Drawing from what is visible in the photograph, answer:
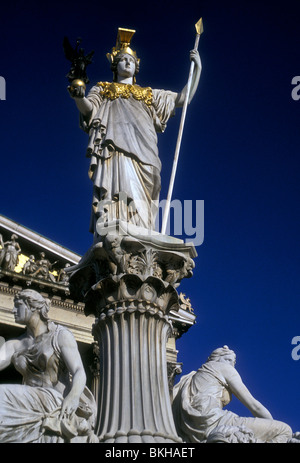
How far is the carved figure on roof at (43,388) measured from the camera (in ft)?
19.1

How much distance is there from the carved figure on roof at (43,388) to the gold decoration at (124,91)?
4.07 metres

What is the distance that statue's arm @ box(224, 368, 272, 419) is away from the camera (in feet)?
24.9

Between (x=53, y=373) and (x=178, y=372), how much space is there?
728 inches

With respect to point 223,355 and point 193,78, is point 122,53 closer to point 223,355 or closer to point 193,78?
point 193,78

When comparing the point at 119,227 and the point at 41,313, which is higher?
the point at 119,227

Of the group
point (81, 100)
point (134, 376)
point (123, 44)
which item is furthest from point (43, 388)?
point (123, 44)

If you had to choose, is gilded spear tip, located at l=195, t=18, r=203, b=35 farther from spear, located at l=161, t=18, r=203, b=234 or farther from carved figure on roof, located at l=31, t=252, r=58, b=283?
carved figure on roof, located at l=31, t=252, r=58, b=283

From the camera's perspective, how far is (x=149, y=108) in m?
10.1

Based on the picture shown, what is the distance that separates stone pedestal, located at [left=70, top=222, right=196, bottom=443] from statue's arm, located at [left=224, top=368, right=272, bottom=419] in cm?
95

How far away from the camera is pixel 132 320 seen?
7.56m

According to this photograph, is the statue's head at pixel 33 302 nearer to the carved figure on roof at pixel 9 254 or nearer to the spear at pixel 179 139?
the spear at pixel 179 139
